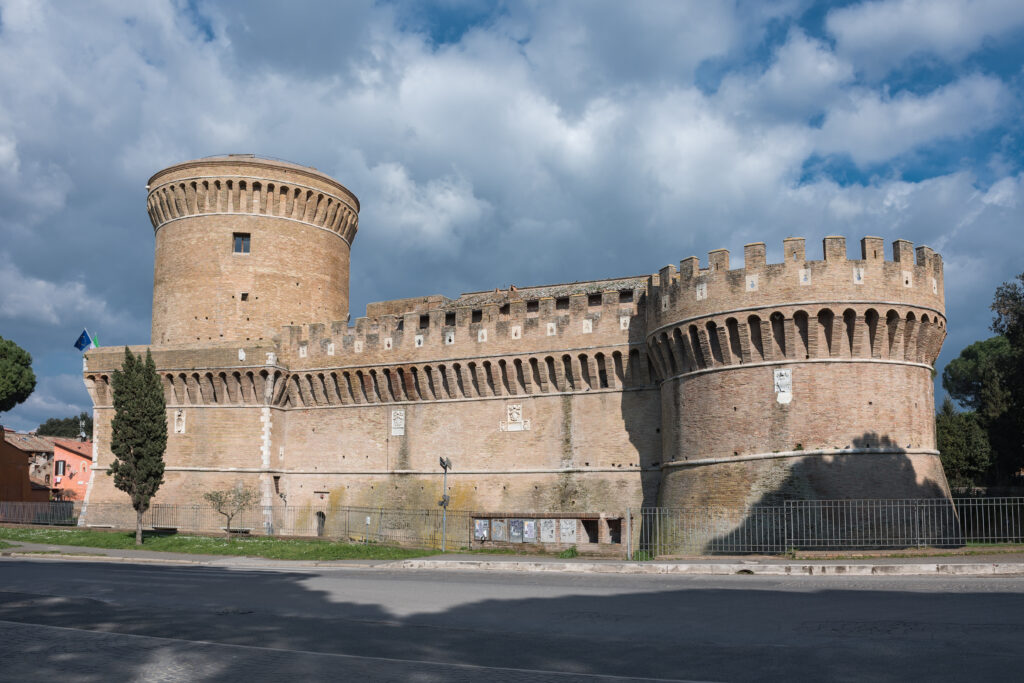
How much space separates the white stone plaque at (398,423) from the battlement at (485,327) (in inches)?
80.7

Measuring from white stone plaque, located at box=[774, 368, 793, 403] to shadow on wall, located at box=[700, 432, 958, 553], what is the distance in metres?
1.65

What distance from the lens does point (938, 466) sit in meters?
24.0

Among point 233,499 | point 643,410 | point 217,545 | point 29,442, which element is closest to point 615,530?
point 643,410

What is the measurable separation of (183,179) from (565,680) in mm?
33576

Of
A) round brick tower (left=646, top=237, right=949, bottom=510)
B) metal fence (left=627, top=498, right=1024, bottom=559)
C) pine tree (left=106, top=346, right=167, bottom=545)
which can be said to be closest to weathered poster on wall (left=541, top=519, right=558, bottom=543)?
round brick tower (left=646, top=237, right=949, bottom=510)

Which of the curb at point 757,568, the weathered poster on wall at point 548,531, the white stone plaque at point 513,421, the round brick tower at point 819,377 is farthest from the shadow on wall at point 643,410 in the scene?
the curb at point 757,568

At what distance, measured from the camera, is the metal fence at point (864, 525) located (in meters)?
20.9

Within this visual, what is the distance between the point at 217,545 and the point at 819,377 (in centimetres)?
1962

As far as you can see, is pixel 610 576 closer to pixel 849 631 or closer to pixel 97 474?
pixel 849 631

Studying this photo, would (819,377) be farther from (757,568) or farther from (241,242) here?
(241,242)

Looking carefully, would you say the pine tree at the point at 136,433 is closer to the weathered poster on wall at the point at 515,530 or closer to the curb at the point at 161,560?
the curb at the point at 161,560

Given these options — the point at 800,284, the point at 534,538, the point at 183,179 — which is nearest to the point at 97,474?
the point at 183,179

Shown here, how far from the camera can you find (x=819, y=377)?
23.2m

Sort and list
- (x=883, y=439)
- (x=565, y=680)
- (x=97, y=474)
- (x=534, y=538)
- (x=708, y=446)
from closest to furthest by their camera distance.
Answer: (x=565, y=680) < (x=883, y=439) < (x=708, y=446) < (x=534, y=538) < (x=97, y=474)
